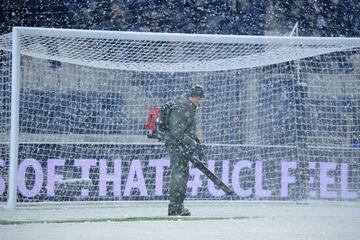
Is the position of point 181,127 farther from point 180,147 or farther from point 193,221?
point 193,221

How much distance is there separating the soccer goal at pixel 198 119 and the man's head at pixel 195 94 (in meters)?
2.04

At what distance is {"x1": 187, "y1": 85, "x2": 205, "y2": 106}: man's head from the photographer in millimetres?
9812

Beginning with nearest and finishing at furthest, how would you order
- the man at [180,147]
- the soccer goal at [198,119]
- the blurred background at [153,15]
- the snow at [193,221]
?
the snow at [193,221]
the man at [180,147]
the soccer goal at [198,119]
the blurred background at [153,15]

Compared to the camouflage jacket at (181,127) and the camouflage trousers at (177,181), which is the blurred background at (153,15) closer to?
the camouflage jacket at (181,127)

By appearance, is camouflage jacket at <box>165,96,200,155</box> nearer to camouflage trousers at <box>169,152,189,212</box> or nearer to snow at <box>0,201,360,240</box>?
camouflage trousers at <box>169,152,189,212</box>

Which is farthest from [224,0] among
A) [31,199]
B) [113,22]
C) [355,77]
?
[31,199]

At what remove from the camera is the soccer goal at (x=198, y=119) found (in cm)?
1221

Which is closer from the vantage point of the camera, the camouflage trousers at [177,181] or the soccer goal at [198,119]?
the camouflage trousers at [177,181]

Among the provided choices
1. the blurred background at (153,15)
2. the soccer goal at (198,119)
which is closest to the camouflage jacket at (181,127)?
the soccer goal at (198,119)

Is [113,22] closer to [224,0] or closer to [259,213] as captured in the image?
[224,0]

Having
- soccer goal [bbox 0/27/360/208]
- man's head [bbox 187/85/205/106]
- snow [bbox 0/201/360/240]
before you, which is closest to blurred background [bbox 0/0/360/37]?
soccer goal [bbox 0/27/360/208]

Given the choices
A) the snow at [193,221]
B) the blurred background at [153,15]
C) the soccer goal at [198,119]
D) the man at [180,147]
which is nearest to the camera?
the snow at [193,221]

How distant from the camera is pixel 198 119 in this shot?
13305mm

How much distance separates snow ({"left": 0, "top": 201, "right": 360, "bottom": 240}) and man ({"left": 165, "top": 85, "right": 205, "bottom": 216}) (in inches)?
10.0
